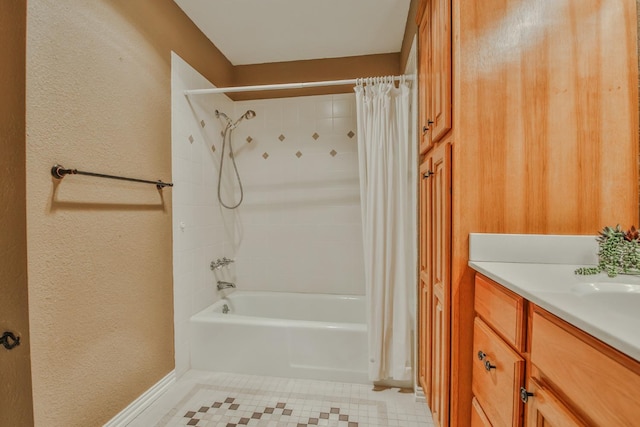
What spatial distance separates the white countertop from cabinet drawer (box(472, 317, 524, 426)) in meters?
0.19

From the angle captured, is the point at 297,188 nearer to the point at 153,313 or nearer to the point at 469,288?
the point at 153,313

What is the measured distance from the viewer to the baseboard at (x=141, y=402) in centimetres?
144

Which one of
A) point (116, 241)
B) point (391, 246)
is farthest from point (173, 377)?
point (391, 246)

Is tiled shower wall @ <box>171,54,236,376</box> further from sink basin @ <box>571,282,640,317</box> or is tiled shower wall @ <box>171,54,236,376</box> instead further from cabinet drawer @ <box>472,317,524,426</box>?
sink basin @ <box>571,282,640,317</box>

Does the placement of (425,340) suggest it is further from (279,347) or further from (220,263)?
(220,263)

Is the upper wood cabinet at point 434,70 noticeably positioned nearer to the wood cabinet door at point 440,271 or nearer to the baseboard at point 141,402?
the wood cabinet door at point 440,271

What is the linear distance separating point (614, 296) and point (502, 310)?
0.28 metres

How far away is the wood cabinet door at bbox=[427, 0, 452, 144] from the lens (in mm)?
1105

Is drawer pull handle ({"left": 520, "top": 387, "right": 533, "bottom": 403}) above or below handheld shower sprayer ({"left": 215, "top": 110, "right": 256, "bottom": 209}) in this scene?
below

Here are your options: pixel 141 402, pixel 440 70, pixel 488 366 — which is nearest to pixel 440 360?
pixel 488 366

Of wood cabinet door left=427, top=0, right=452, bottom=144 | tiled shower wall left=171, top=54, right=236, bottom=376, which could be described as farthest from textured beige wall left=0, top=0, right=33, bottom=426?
wood cabinet door left=427, top=0, right=452, bottom=144

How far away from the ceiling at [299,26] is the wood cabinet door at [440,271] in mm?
1267

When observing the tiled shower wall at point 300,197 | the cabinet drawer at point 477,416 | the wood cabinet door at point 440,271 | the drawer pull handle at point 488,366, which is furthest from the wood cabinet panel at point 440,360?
the tiled shower wall at point 300,197

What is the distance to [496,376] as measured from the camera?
33.9 inches
